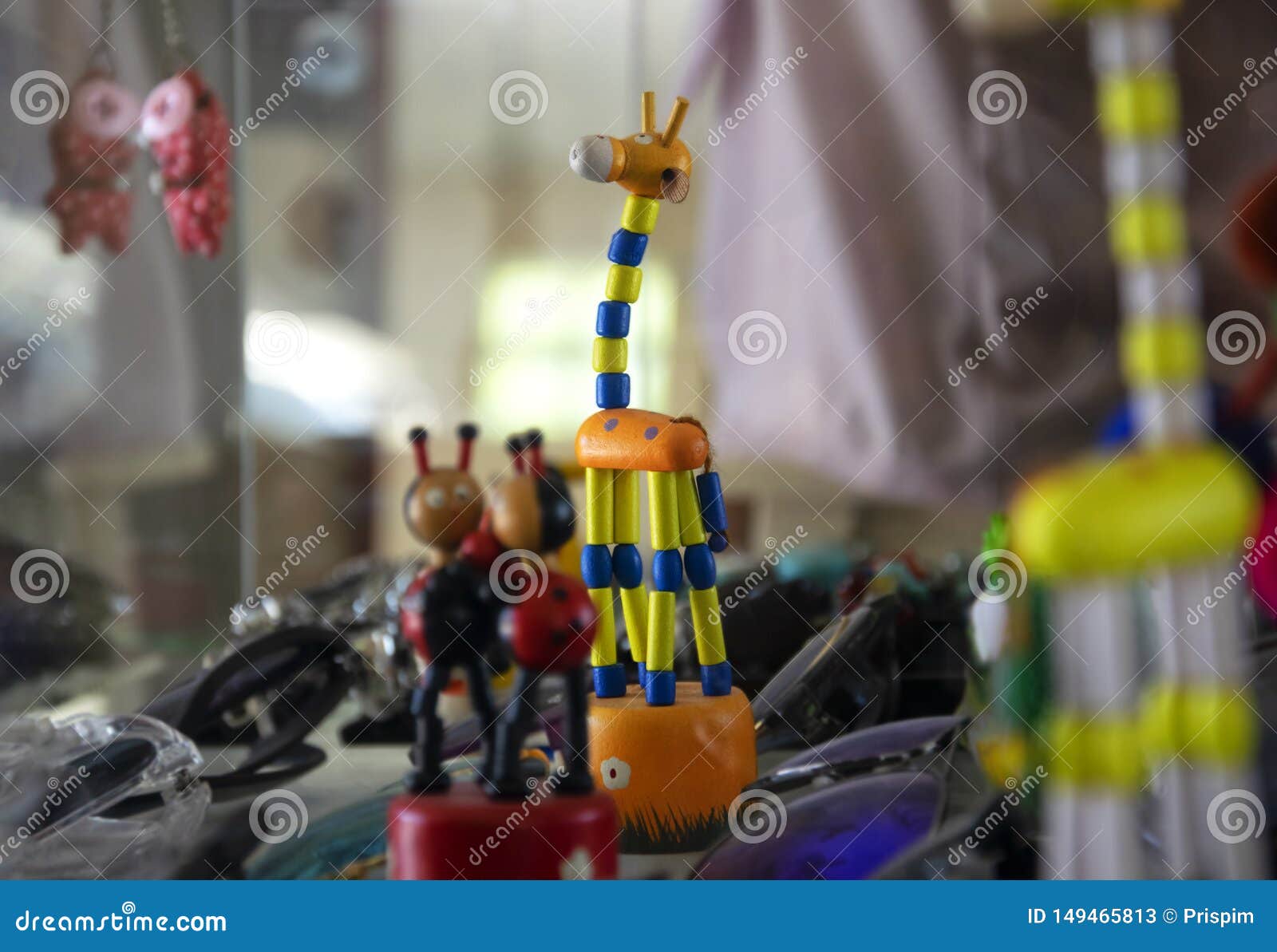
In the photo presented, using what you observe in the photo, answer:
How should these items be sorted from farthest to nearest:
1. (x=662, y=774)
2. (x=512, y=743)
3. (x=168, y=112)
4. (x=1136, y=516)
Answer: (x=168, y=112), (x=662, y=774), (x=512, y=743), (x=1136, y=516)

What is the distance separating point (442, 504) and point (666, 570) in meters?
0.14

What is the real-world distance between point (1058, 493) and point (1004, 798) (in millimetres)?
213

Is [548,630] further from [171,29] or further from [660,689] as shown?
[171,29]

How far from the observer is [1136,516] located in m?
0.37

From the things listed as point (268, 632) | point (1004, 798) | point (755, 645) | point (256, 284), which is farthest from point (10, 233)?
point (256, 284)

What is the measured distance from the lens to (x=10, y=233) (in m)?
1.07

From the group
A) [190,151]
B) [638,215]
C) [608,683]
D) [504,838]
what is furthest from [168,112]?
[504,838]

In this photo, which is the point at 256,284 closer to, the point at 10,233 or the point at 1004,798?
the point at 10,233

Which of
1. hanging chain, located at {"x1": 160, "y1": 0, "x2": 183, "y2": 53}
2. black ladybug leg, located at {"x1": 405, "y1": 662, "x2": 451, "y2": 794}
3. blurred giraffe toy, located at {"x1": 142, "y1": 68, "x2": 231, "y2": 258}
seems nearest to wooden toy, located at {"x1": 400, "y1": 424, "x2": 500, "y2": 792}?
black ladybug leg, located at {"x1": 405, "y1": 662, "x2": 451, "y2": 794}

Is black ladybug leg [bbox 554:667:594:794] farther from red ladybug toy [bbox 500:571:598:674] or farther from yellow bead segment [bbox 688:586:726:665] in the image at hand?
yellow bead segment [bbox 688:586:726:665]

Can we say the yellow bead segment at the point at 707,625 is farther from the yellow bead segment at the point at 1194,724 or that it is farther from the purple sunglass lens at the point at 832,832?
the yellow bead segment at the point at 1194,724

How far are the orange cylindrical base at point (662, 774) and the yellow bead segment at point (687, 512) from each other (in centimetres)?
9

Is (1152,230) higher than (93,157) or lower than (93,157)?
lower

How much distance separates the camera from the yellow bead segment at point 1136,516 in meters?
0.37
